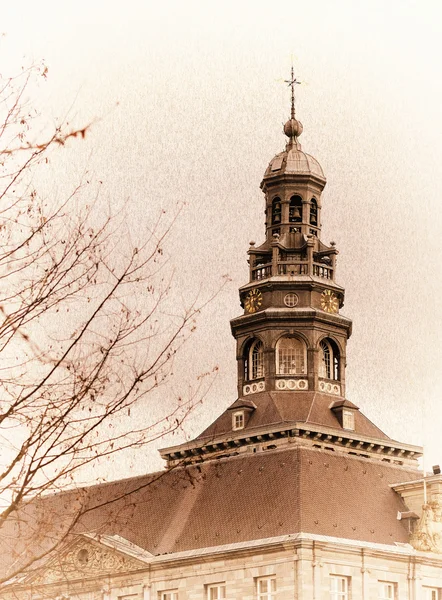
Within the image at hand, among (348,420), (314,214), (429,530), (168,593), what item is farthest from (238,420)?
(429,530)

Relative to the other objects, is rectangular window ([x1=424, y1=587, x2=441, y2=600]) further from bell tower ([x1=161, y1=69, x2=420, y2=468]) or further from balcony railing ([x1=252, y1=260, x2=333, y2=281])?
balcony railing ([x1=252, y1=260, x2=333, y2=281])

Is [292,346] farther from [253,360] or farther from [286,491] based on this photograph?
[286,491]

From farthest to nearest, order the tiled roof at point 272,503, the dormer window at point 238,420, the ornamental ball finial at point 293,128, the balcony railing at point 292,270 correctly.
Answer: the ornamental ball finial at point 293,128 < the balcony railing at point 292,270 < the dormer window at point 238,420 < the tiled roof at point 272,503

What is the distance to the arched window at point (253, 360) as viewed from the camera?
110000 millimetres

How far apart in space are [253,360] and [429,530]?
21920mm

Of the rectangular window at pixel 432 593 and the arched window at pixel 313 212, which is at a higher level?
the arched window at pixel 313 212

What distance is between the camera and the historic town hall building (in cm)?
8881

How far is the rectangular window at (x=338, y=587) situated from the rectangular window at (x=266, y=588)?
3053 mm

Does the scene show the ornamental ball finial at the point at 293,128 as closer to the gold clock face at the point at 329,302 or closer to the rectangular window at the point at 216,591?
the gold clock face at the point at 329,302

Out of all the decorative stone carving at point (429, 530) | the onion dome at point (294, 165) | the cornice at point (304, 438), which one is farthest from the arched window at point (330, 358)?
the decorative stone carving at point (429, 530)

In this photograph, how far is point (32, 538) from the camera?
88.9 ft

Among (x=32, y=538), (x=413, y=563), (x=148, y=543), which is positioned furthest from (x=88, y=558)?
(x=32, y=538)

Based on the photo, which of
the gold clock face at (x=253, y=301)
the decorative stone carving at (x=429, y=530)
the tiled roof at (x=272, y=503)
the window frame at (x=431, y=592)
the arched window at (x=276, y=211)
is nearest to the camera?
the tiled roof at (x=272, y=503)

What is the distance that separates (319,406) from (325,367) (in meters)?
3.68
